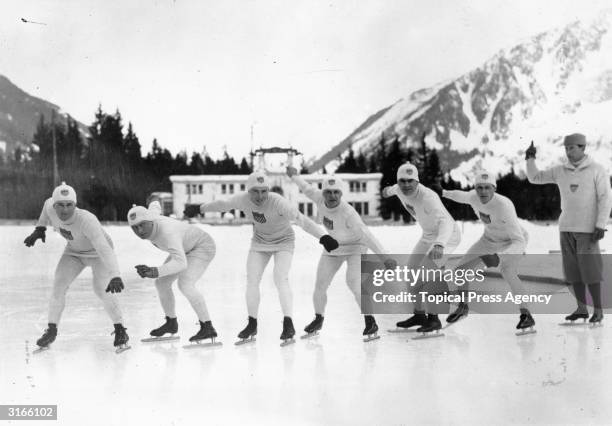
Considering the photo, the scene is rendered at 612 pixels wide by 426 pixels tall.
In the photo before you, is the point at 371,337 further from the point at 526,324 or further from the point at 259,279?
the point at 526,324

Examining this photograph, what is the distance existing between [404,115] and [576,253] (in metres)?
3.85

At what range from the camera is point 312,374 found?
14.1 feet

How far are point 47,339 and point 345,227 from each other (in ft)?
8.83

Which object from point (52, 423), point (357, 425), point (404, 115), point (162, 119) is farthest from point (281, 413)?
point (404, 115)

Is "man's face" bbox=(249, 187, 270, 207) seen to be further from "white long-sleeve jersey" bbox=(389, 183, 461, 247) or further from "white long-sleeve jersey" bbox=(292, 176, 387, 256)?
"white long-sleeve jersey" bbox=(389, 183, 461, 247)

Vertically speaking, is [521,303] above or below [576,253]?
below

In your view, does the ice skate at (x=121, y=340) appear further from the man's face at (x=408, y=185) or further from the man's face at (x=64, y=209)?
the man's face at (x=408, y=185)

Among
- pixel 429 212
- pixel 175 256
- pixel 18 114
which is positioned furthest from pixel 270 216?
pixel 18 114

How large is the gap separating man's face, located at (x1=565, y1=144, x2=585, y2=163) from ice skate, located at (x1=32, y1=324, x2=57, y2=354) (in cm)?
483

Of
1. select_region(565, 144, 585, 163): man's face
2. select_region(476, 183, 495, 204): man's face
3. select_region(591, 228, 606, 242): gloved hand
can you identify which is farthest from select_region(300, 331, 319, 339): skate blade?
select_region(565, 144, 585, 163): man's face

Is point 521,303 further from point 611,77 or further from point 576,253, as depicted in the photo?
point 611,77

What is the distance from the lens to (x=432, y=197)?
5598 mm

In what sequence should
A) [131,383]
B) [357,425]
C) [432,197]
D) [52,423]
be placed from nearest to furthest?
1. [357,425]
2. [52,423]
3. [131,383]
4. [432,197]

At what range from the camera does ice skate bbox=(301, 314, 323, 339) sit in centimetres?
548
